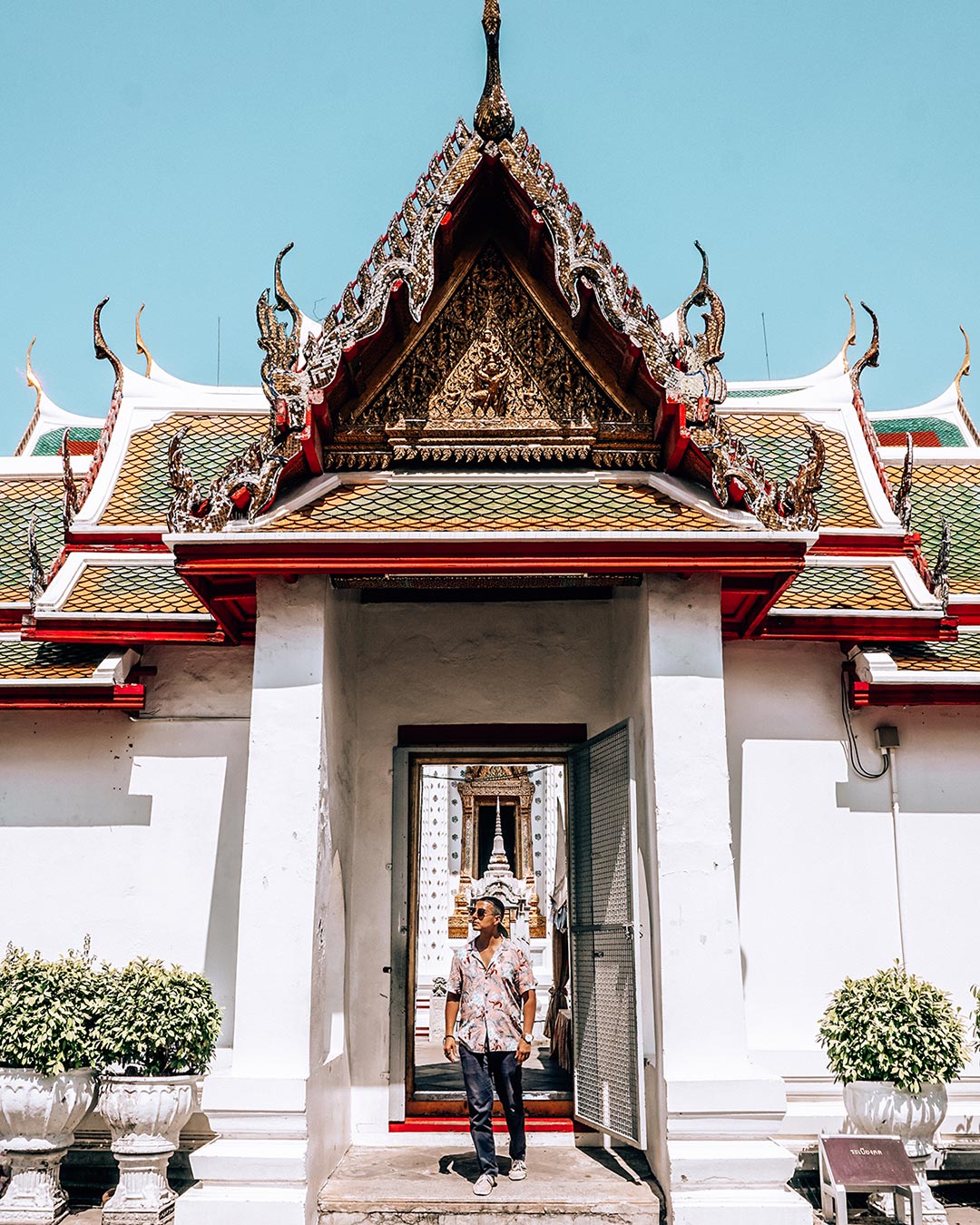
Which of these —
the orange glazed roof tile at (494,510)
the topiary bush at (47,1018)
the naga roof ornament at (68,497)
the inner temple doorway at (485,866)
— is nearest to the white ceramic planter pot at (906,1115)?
the orange glazed roof tile at (494,510)

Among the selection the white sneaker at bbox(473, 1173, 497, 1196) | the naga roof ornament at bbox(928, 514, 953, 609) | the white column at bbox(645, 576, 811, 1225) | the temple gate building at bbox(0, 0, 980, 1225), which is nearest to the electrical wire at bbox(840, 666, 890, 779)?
the temple gate building at bbox(0, 0, 980, 1225)

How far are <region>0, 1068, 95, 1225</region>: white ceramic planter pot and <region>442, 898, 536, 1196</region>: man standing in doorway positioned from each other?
5.98ft

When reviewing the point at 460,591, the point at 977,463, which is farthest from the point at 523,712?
the point at 977,463

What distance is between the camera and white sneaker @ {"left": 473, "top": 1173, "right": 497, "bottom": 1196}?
5.27 metres

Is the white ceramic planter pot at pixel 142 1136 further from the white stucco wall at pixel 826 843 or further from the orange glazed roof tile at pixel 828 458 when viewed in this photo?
the orange glazed roof tile at pixel 828 458

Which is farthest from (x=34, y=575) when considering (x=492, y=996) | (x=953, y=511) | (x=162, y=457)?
(x=953, y=511)

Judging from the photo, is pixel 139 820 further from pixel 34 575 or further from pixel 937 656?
pixel 937 656

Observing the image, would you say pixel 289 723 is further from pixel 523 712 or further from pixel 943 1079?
pixel 943 1079

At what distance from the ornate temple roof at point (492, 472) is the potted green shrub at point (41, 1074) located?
1780 mm

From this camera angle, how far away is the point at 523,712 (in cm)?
712

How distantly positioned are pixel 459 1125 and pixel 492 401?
3.83m

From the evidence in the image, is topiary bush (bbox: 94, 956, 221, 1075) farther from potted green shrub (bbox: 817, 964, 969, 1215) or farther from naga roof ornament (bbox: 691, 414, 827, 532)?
naga roof ornament (bbox: 691, 414, 827, 532)

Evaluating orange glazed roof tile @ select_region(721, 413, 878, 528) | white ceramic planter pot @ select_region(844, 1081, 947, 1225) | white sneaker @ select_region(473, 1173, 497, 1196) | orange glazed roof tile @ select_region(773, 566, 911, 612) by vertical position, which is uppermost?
orange glazed roof tile @ select_region(721, 413, 878, 528)

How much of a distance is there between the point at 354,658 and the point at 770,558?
256cm
